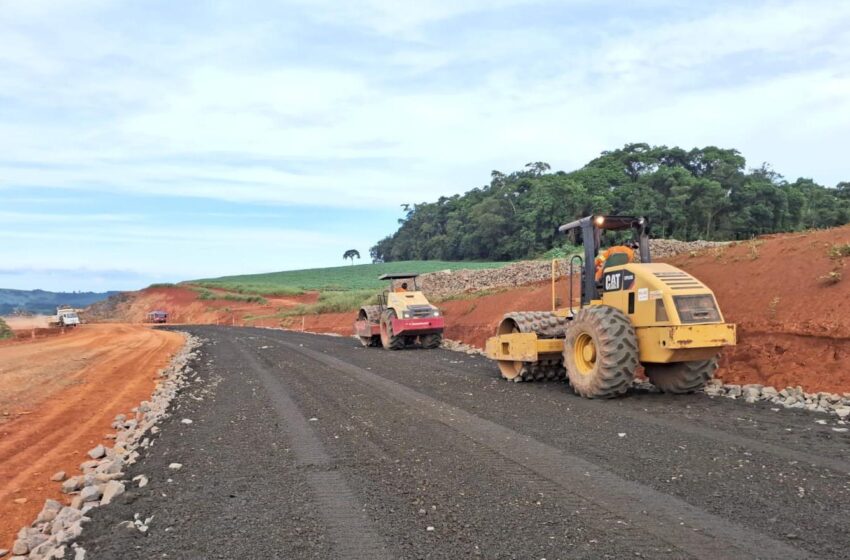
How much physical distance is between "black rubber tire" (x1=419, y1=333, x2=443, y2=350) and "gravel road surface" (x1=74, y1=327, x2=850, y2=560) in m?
10.2

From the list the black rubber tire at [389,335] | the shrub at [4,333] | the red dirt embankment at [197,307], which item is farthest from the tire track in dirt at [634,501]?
the red dirt embankment at [197,307]

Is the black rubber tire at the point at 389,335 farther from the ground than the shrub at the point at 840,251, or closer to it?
closer to it

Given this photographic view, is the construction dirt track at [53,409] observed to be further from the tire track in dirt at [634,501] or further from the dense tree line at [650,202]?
the dense tree line at [650,202]

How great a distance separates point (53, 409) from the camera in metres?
11.0

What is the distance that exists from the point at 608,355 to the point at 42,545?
7228 mm

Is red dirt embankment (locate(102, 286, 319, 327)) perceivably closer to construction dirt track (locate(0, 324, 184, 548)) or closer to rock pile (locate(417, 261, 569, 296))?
rock pile (locate(417, 261, 569, 296))

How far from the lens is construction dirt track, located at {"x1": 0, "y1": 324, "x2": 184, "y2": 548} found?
6.43 m

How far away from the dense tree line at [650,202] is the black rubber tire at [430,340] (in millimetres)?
18922

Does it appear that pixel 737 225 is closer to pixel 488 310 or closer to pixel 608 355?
pixel 488 310

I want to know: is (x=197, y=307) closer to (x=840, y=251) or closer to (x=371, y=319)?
(x=371, y=319)

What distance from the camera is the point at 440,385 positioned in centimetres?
1136

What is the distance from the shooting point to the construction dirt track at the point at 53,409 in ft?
21.1

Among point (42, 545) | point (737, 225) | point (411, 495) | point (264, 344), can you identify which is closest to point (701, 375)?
point (411, 495)

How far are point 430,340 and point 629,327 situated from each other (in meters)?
11.5
